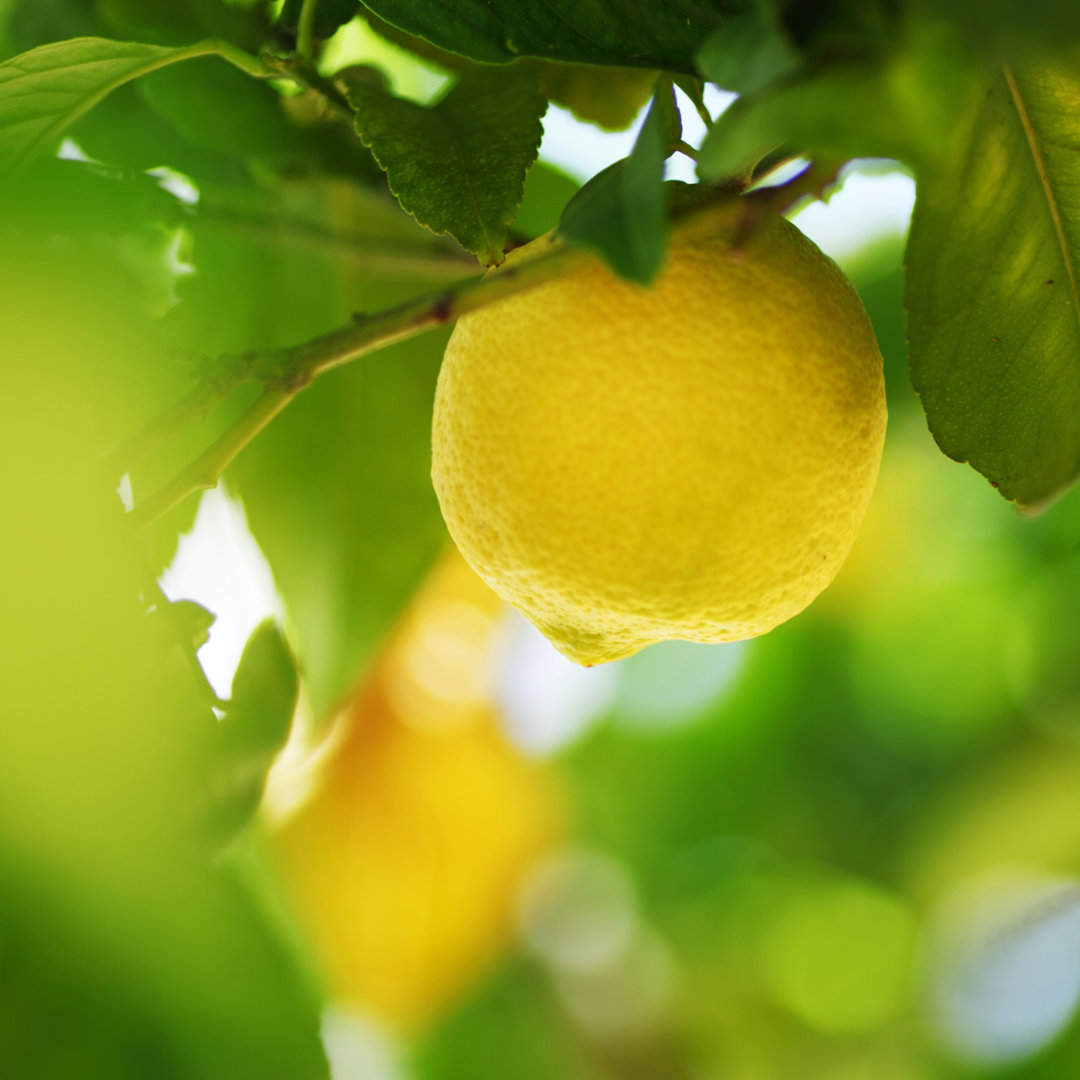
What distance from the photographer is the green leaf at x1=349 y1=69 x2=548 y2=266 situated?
0.44m

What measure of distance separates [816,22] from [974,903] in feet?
6.47

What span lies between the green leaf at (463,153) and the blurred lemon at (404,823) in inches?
43.9

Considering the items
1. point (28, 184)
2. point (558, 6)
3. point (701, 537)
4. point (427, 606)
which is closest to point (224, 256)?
point (28, 184)

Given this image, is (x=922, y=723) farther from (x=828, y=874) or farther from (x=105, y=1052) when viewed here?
(x=105, y=1052)

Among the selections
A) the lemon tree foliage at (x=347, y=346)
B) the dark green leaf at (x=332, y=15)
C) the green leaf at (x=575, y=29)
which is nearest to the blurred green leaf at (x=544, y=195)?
the lemon tree foliage at (x=347, y=346)

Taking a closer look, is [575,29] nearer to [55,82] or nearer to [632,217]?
[632,217]

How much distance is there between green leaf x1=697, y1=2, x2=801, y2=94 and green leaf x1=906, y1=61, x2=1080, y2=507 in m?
0.15

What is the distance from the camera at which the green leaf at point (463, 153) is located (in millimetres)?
440

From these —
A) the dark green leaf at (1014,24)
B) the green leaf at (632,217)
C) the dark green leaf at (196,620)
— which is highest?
the dark green leaf at (1014,24)

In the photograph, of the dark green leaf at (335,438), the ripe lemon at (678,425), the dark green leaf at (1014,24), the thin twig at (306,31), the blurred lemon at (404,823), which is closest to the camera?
the dark green leaf at (1014,24)

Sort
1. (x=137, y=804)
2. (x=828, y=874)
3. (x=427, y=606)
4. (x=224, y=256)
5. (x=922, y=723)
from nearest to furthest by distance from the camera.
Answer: (x=137, y=804), (x=224, y=256), (x=427, y=606), (x=922, y=723), (x=828, y=874)

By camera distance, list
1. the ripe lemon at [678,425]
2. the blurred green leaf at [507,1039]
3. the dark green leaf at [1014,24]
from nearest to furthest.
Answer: the dark green leaf at [1014,24], the ripe lemon at [678,425], the blurred green leaf at [507,1039]

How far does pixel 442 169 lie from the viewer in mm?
456

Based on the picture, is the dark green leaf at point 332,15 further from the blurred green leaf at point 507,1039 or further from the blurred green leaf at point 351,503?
the blurred green leaf at point 507,1039
